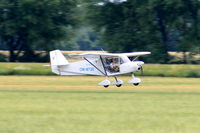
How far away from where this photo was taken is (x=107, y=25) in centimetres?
5672

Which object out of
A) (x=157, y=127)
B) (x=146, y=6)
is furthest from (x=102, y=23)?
(x=157, y=127)

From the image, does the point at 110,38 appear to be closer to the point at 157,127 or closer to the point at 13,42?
the point at 13,42

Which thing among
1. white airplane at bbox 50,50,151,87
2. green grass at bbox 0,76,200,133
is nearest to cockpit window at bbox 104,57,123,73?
white airplane at bbox 50,50,151,87

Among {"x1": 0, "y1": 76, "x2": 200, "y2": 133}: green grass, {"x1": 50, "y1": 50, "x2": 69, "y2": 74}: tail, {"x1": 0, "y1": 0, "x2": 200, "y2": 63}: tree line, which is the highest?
{"x1": 0, "y1": 0, "x2": 200, "y2": 63}: tree line

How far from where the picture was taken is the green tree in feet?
184

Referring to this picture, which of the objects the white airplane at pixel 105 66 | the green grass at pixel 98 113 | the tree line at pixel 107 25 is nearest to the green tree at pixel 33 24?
the tree line at pixel 107 25

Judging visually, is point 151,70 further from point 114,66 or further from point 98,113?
point 98,113

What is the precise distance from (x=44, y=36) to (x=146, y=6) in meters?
11.2

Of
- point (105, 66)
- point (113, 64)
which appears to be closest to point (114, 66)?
point (113, 64)

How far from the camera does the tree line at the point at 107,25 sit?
53.0 m

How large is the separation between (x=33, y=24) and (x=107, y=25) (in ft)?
24.2

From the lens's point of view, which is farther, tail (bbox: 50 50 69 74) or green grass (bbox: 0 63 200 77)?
green grass (bbox: 0 63 200 77)

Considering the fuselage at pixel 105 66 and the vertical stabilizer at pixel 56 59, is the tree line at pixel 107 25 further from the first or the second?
the fuselage at pixel 105 66

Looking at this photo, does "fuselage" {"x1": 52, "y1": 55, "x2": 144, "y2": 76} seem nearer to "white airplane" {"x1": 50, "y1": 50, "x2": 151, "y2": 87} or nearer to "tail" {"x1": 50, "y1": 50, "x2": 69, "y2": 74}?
"white airplane" {"x1": 50, "y1": 50, "x2": 151, "y2": 87}
